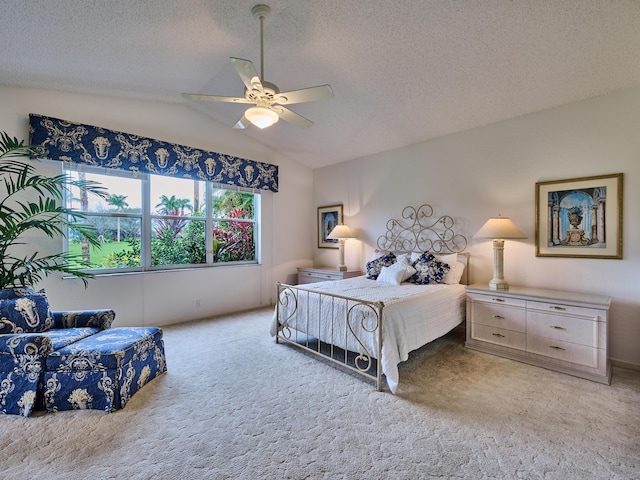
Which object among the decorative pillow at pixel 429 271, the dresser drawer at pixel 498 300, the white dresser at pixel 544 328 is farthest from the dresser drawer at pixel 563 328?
the decorative pillow at pixel 429 271

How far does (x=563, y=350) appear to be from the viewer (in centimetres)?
282

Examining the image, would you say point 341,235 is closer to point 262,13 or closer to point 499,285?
point 499,285

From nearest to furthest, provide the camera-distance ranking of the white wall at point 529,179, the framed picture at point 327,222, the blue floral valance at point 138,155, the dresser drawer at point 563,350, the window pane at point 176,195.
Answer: the dresser drawer at point 563,350, the white wall at point 529,179, the blue floral valance at point 138,155, the window pane at point 176,195, the framed picture at point 327,222

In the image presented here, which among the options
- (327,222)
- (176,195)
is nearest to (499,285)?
(327,222)

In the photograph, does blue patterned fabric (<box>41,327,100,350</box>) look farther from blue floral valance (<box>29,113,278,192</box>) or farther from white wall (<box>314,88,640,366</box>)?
white wall (<box>314,88,640,366</box>)

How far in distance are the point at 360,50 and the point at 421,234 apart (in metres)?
2.65

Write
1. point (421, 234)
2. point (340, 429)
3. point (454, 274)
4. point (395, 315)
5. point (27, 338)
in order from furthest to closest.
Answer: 1. point (421, 234)
2. point (454, 274)
3. point (395, 315)
4. point (27, 338)
5. point (340, 429)

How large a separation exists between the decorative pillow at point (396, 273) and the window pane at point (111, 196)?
3.55 m

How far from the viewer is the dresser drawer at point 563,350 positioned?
2680mm

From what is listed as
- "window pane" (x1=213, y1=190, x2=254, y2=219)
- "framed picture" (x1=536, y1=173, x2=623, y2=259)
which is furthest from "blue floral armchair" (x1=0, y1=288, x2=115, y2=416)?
"framed picture" (x1=536, y1=173, x2=623, y2=259)

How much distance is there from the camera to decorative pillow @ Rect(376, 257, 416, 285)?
3850 mm

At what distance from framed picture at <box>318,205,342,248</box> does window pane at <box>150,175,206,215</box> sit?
2.24 m

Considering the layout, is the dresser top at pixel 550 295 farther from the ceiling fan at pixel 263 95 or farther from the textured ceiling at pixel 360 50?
the ceiling fan at pixel 263 95

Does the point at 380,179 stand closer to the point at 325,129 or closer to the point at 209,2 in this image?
the point at 325,129
